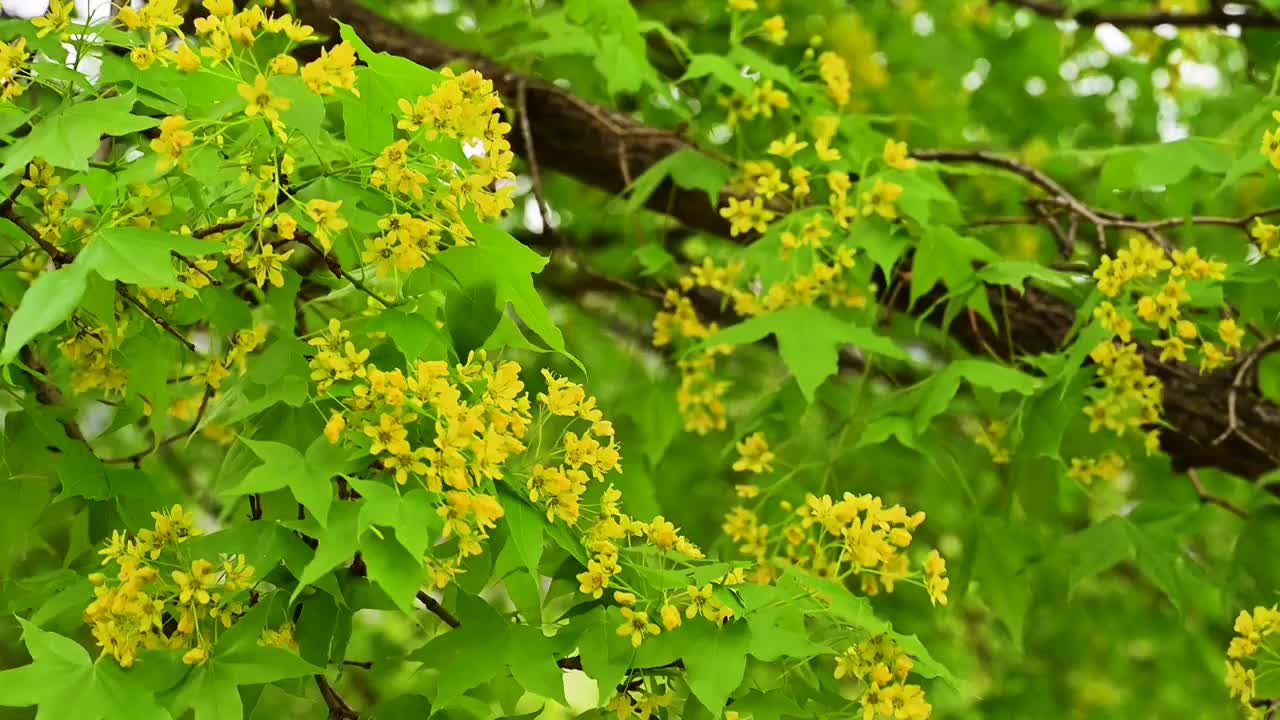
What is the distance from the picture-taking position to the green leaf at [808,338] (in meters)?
2.39

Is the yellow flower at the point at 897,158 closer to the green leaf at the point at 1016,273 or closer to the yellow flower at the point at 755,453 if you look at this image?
the green leaf at the point at 1016,273

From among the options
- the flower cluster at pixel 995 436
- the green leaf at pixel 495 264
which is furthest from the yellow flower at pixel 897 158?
the green leaf at pixel 495 264

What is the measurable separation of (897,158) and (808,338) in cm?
43

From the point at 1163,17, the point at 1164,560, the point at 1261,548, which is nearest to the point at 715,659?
the point at 1164,560

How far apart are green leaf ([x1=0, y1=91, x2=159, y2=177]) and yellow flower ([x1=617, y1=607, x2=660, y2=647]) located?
2.67ft

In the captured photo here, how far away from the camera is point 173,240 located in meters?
1.59

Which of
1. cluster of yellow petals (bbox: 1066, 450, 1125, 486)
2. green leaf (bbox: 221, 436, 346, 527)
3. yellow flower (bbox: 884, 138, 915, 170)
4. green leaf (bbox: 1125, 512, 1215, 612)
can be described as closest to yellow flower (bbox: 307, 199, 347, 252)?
green leaf (bbox: 221, 436, 346, 527)

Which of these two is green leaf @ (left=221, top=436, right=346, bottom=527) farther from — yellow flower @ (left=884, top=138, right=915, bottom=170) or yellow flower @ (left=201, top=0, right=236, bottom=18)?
yellow flower @ (left=884, top=138, right=915, bottom=170)

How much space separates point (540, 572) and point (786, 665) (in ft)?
1.38

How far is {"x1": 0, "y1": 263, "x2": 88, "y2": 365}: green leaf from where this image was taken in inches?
55.1

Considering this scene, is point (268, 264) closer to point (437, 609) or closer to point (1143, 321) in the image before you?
point (437, 609)

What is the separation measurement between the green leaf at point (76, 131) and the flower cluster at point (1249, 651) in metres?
1.71

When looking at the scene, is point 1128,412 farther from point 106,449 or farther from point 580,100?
point 106,449

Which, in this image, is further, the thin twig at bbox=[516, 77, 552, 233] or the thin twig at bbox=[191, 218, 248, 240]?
the thin twig at bbox=[516, 77, 552, 233]
